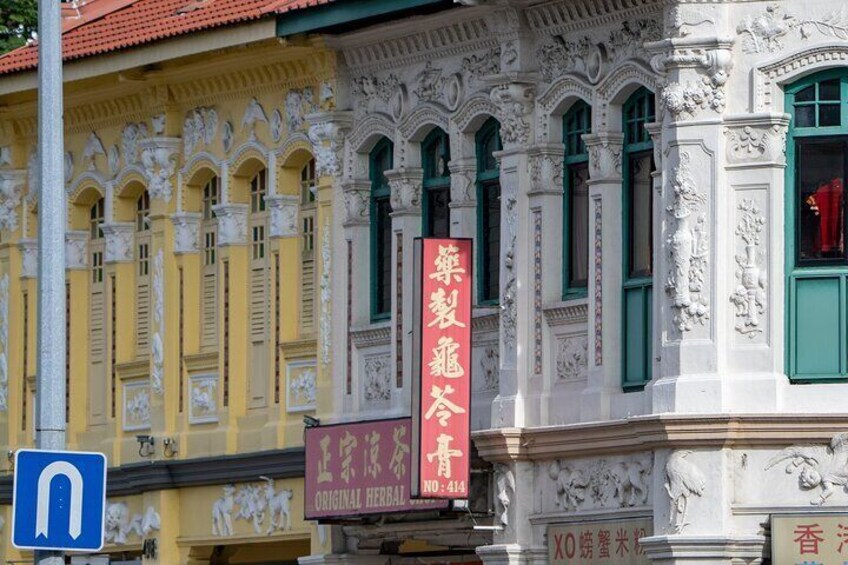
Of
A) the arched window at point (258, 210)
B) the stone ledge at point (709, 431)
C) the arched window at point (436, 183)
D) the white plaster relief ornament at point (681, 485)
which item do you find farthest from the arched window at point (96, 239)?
the white plaster relief ornament at point (681, 485)

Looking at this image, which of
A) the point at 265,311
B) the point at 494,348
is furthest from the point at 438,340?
the point at 265,311

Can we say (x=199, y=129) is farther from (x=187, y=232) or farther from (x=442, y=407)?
(x=442, y=407)

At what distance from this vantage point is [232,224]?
1582 inches

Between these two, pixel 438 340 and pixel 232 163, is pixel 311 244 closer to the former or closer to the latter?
pixel 232 163

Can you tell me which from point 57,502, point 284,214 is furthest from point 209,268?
point 57,502

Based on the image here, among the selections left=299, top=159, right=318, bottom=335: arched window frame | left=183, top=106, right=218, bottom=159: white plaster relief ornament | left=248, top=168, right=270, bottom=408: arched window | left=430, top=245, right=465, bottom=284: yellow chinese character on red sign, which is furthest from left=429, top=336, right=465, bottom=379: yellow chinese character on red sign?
left=183, top=106, right=218, bottom=159: white plaster relief ornament

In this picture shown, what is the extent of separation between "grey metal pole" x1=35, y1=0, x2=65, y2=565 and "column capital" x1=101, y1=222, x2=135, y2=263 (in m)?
18.3

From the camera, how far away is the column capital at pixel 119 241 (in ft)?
139

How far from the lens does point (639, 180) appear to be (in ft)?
109

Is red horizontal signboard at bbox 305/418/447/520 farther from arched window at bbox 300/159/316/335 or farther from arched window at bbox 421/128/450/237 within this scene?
arched window at bbox 421/128/450/237

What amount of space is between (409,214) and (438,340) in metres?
3.52

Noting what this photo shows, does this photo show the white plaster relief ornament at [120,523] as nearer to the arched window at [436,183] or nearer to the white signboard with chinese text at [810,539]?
the arched window at [436,183]

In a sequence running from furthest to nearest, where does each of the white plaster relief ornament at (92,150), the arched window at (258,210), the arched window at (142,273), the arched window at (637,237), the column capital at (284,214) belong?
the white plaster relief ornament at (92,150) → the arched window at (142,273) → the arched window at (258,210) → the column capital at (284,214) → the arched window at (637,237)

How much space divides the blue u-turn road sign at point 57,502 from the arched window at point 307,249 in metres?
15.7
